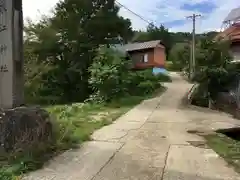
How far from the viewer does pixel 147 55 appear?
3497cm

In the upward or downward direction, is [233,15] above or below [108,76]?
above

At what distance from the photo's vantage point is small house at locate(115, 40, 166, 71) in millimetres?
34444

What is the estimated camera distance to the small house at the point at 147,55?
34444 mm

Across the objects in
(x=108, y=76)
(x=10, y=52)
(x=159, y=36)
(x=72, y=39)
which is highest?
(x=159, y=36)

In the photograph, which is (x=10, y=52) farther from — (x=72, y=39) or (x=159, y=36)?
(x=159, y=36)

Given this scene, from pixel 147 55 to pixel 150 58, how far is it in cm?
56

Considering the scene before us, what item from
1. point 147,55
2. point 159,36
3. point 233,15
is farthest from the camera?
point 159,36

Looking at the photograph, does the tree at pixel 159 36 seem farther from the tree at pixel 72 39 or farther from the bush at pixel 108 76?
the bush at pixel 108 76

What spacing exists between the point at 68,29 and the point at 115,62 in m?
7.94

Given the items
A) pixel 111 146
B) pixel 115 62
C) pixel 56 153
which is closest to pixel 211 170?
pixel 111 146

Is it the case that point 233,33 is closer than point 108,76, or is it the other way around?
point 108,76

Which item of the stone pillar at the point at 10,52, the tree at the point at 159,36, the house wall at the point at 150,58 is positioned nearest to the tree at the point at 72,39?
the house wall at the point at 150,58

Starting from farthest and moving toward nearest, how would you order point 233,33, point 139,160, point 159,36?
point 159,36 → point 233,33 → point 139,160

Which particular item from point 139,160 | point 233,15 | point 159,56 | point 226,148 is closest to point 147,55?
point 159,56
